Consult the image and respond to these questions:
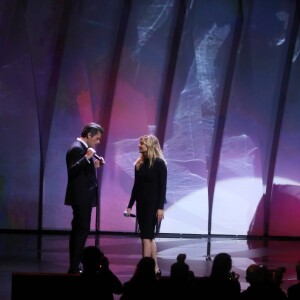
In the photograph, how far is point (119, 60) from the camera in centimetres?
1384

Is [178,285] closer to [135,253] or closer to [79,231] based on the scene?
[79,231]

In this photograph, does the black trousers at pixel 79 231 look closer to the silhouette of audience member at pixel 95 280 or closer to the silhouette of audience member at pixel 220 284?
the silhouette of audience member at pixel 95 280

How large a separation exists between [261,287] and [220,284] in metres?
0.28

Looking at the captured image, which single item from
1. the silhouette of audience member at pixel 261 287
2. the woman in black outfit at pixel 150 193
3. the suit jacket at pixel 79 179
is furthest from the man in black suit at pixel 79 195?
the silhouette of audience member at pixel 261 287

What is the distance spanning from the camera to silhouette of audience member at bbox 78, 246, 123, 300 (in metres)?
4.73

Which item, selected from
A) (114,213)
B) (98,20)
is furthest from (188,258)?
(98,20)

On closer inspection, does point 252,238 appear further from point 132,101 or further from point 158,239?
point 132,101

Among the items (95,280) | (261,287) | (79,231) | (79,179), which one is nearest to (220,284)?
(261,287)

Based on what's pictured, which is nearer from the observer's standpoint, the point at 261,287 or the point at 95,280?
the point at 261,287

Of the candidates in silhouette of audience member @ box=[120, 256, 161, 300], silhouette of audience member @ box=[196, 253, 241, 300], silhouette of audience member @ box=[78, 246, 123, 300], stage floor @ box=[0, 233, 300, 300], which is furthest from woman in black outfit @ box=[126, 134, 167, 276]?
silhouette of audience member @ box=[120, 256, 161, 300]

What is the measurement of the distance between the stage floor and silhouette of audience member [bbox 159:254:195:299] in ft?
7.04

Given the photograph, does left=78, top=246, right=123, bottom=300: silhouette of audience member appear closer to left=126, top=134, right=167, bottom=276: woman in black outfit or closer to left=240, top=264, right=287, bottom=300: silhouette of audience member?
left=240, top=264, right=287, bottom=300: silhouette of audience member

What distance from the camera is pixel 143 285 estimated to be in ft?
14.9

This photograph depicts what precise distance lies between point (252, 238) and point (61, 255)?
17.4 ft
